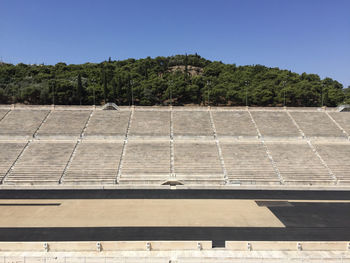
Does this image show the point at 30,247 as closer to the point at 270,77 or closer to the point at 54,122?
the point at 54,122

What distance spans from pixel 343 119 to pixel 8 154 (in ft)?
180

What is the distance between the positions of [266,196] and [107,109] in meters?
31.2

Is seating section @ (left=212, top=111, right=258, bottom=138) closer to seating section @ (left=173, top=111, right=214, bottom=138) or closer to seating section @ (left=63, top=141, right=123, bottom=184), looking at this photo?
seating section @ (left=173, top=111, right=214, bottom=138)

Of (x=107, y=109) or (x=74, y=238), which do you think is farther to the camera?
(x=107, y=109)

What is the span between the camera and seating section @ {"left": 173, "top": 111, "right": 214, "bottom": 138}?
34.8 metres

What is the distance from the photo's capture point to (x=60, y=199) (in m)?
21.7

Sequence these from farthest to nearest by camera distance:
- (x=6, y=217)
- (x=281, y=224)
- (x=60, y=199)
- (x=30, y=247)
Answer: (x=60, y=199) → (x=6, y=217) → (x=281, y=224) → (x=30, y=247)

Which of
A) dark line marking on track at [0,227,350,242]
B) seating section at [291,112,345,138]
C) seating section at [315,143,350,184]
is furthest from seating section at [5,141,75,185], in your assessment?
seating section at [291,112,345,138]

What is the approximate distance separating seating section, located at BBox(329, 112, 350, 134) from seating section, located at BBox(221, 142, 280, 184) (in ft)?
54.4

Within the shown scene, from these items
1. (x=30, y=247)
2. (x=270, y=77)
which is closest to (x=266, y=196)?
(x=30, y=247)

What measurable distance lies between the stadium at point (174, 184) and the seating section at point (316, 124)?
0.18 metres

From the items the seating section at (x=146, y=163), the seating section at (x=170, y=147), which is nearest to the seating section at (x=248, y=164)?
the seating section at (x=170, y=147)

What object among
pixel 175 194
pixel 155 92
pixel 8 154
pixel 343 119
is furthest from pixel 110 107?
pixel 343 119

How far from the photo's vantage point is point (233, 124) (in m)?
37.2
